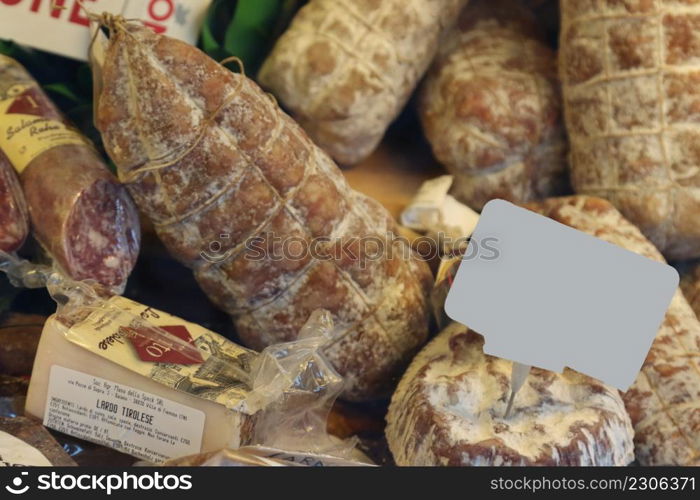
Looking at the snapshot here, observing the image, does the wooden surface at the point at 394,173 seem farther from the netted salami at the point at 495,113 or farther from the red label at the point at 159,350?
the red label at the point at 159,350

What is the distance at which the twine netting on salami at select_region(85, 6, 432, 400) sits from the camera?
47.6 inches

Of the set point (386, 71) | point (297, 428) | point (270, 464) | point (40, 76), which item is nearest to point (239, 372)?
point (297, 428)

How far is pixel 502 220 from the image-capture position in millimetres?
1080

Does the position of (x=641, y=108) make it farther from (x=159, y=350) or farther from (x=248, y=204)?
(x=159, y=350)

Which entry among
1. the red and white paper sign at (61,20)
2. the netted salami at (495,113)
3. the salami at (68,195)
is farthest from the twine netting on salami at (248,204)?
the netted salami at (495,113)

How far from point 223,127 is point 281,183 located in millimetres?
125

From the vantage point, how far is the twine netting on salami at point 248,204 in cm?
121

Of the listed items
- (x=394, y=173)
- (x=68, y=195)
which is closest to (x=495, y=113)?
(x=394, y=173)

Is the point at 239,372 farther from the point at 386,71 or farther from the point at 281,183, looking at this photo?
the point at 386,71

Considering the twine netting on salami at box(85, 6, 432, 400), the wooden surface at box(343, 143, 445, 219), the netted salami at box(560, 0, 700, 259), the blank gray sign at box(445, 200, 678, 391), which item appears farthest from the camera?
the wooden surface at box(343, 143, 445, 219)

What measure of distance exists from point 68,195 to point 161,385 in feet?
1.23

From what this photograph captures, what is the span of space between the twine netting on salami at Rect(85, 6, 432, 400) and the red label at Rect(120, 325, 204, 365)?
18 cm

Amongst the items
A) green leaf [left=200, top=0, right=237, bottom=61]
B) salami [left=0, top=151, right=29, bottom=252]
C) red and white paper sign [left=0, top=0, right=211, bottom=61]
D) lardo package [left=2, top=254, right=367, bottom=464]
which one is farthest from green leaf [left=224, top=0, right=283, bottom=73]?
lardo package [left=2, top=254, right=367, bottom=464]

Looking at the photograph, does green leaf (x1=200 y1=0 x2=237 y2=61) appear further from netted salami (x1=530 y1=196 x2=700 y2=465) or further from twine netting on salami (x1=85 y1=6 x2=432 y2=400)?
netted salami (x1=530 y1=196 x2=700 y2=465)
